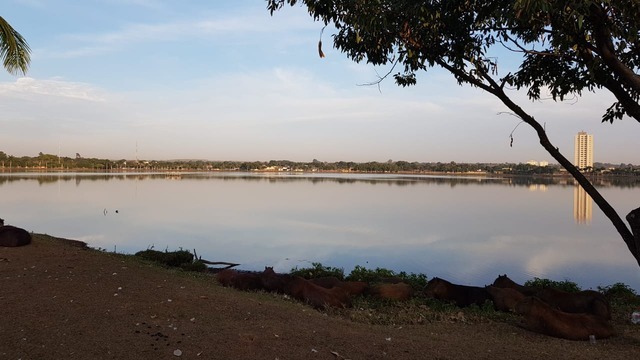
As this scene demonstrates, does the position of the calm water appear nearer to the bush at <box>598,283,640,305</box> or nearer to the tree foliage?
Result: the bush at <box>598,283,640,305</box>

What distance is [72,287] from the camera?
5.89m

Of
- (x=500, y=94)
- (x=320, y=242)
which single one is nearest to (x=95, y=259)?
(x=500, y=94)

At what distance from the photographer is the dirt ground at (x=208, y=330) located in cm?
419

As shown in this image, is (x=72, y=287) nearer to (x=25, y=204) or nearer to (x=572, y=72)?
(x=572, y=72)

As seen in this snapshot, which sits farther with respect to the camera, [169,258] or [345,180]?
[345,180]

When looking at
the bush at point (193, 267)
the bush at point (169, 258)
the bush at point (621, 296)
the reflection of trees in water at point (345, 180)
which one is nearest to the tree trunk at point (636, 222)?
the bush at point (621, 296)

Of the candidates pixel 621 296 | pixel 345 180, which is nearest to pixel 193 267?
pixel 621 296

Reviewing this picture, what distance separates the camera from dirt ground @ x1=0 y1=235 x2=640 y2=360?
419cm

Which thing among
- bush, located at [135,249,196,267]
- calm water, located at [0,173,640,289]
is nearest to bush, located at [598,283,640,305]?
calm water, located at [0,173,640,289]

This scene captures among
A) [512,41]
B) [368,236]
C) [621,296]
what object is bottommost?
[368,236]

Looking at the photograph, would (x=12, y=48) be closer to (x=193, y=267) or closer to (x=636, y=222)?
(x=193, y=267)

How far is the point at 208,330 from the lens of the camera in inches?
183

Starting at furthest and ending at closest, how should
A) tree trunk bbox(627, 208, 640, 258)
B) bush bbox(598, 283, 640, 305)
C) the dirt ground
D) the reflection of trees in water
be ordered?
the reflection of trees in water < bush bbox(598, 283, 640, 305) < tree trunk bbox(627, 208, 640, 258) < the dirt ground

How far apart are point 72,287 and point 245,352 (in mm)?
3027
